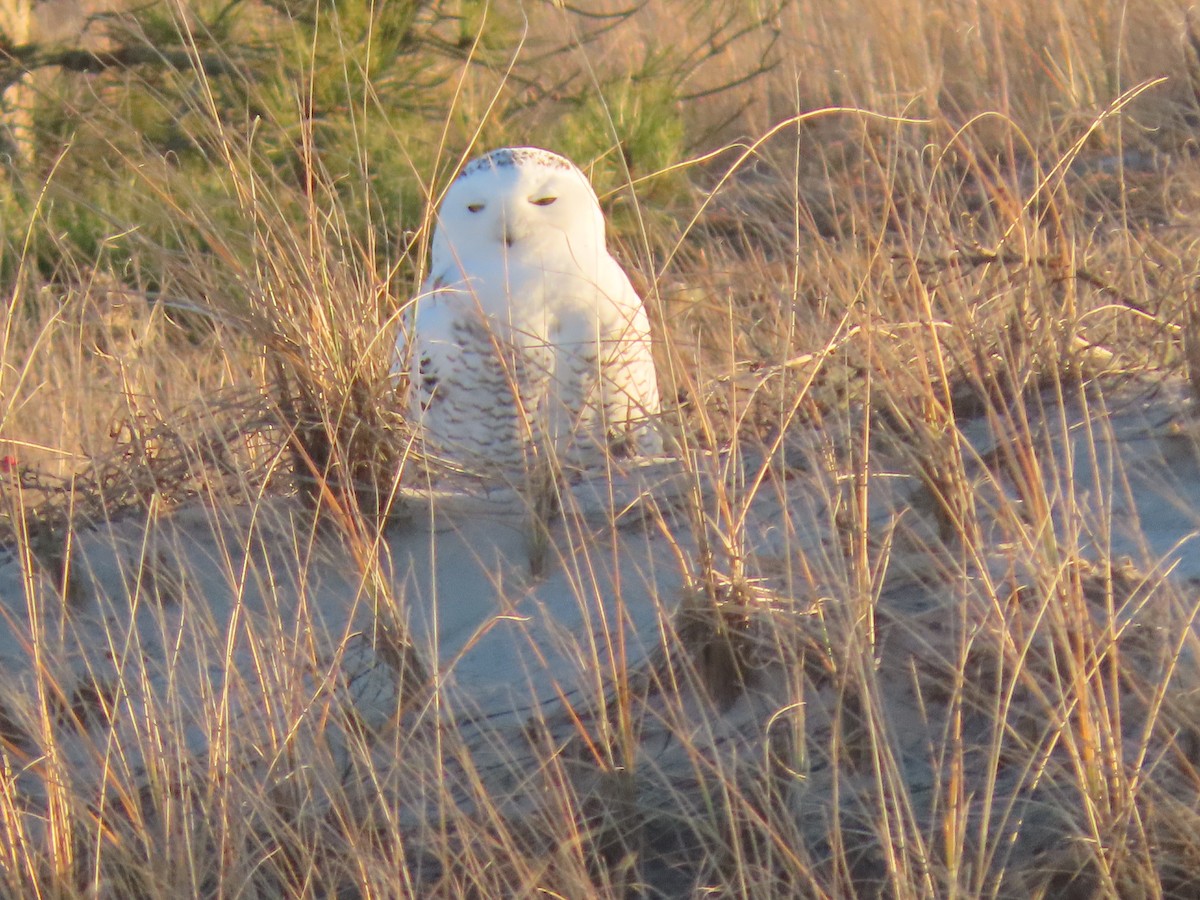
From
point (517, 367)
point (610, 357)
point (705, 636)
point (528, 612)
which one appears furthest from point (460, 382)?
point (705, 636)

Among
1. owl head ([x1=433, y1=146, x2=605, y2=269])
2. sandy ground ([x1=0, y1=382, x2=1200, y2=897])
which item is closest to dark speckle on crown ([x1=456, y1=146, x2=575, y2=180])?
owl head ([x1=433, y1=146, x2=605, y2=269])

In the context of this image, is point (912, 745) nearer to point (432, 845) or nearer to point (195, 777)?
point (432, 845)

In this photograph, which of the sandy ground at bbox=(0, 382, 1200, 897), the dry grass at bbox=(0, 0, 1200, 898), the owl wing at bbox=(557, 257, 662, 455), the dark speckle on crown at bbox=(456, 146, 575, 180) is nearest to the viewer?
the dry grass at bbox=(0, 0, 1200, 898)

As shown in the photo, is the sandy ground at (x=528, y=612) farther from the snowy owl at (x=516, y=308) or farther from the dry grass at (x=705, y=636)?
the snowy owl at (x=516, y=308)

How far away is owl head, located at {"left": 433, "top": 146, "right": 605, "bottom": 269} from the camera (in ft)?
8.16

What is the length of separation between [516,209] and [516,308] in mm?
161

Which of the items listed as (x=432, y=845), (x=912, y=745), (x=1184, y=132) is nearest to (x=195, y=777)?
(x=432, y=845)

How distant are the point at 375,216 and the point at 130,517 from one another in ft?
9.00

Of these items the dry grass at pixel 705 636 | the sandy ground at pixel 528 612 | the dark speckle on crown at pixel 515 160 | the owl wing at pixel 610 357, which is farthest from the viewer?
the dark speckle on crown at pixel 515 160

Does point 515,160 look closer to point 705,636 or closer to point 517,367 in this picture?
point 517,367

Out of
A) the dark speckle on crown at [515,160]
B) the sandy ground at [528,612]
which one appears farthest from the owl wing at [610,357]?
the sandy ground at [528,612]

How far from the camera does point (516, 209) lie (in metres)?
2.48

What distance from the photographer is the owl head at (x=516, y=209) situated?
249 centimetres

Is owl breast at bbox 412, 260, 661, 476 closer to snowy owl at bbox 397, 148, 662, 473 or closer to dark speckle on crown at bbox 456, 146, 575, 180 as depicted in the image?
snowy owl at bbox 397, 148, 662, 473
